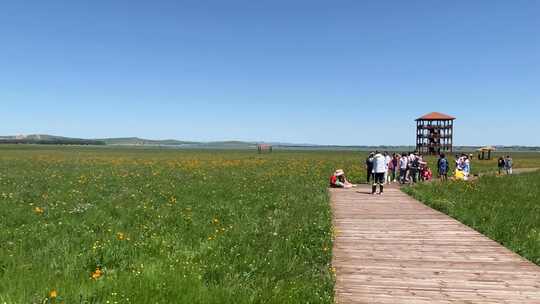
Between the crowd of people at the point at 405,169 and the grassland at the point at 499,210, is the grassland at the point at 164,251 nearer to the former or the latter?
the grassland at the point at 499,210

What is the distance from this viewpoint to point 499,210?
14305mm

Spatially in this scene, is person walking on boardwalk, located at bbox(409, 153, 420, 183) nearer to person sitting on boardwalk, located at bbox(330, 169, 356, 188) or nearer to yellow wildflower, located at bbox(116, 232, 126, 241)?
person sitting on boardwalk, located at bbox(330, 169, 356, 188)

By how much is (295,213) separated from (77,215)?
7086 millimetres

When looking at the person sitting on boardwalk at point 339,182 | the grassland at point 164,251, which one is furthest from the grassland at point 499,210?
the grassland at point 164,251

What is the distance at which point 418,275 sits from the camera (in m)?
7.09

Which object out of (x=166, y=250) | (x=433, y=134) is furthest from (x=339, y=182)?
(x=433, y=134)

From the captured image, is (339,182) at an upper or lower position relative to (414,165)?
lower

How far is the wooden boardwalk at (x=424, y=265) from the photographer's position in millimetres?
6152

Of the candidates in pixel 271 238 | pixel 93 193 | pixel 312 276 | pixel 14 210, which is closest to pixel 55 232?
pixel 14 210

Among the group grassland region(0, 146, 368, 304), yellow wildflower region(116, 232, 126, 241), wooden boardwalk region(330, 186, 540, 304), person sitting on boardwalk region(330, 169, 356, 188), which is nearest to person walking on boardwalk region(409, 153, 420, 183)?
person sitting on boardwalk region(330, 169, 356, 188)

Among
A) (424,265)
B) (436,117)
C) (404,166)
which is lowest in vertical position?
(424,265)

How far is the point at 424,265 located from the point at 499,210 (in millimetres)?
8510

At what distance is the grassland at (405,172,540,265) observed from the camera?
978 cm

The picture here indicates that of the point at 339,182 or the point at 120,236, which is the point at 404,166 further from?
the point at 120,236
